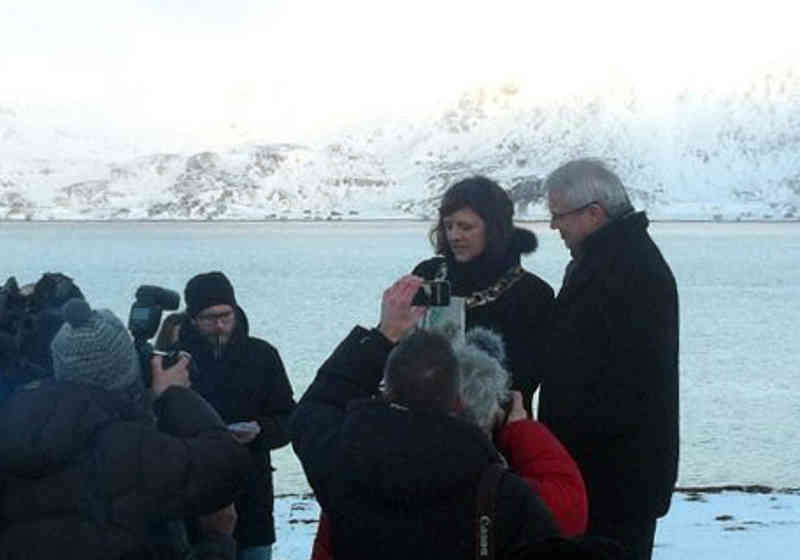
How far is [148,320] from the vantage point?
11.9 feet

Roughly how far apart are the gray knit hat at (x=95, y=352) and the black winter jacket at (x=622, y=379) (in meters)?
1.41

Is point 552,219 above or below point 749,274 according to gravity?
above

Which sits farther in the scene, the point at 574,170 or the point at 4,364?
the point at 574,170

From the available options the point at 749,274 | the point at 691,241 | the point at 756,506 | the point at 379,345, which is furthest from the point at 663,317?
the point at 691,241

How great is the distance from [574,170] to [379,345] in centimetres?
108

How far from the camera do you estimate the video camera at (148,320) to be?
135 inches

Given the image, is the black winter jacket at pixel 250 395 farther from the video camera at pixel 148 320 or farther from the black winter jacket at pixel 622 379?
the black winter jacket at pixel 622 379

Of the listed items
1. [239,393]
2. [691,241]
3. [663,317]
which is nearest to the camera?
[663,317]

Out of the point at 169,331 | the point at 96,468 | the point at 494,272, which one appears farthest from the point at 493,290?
the point at 96,468

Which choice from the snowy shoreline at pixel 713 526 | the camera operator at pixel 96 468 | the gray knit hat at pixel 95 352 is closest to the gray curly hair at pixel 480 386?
the camera operator at pixel 96 468

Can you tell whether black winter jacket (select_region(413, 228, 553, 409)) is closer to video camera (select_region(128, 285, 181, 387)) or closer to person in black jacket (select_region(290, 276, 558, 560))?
video camera (select_region(128, 285, 181, 387))

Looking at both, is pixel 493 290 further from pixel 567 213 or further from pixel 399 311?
pixel 399 311

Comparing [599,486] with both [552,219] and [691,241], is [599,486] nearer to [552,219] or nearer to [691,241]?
[552,219]

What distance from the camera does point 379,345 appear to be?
3.35 meters
